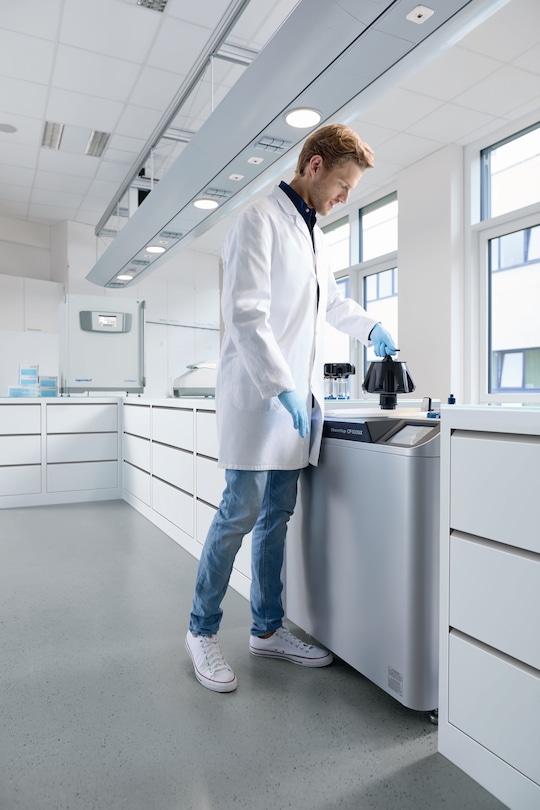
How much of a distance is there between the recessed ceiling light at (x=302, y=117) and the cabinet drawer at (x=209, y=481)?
1654mm

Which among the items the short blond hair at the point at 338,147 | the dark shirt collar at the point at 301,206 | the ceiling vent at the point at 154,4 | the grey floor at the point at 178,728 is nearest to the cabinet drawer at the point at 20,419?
the grey floor at the point at 178,728

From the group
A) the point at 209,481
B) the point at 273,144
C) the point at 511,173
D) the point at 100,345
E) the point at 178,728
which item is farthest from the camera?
the point at 100,345

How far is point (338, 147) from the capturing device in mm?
1527

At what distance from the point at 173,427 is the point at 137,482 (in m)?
0.98

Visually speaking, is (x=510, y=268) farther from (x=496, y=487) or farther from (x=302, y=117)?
(x=496, y=487)

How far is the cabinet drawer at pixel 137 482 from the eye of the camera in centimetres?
371

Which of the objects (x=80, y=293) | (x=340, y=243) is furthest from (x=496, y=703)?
(x=80, y=293)

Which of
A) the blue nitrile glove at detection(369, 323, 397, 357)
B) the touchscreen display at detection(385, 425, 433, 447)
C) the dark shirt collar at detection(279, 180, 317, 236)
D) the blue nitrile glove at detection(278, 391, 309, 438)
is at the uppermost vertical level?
the dark shirt collar at detection(279, 180, 317, 236)

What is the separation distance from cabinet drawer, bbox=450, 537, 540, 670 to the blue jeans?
23.2 inches

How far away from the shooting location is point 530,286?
4.39m

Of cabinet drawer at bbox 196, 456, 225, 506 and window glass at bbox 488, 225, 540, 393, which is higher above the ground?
window glass at bbox 488, 225, 540, 393

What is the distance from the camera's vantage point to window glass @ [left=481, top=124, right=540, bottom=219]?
13.9 feet

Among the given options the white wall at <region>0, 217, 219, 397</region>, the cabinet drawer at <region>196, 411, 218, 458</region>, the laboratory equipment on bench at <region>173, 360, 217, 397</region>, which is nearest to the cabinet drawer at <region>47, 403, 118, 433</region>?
the laboratory equipment on bench at <region>173, 360, 217, 397</region>

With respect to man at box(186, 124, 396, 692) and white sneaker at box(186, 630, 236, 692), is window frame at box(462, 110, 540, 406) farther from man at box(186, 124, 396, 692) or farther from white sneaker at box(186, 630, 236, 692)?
white sneaker at box(186, 630, 236, 692)
